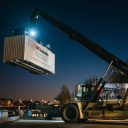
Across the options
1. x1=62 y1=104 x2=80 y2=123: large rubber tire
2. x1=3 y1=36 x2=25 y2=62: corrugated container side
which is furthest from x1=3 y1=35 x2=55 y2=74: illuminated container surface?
x1=62 y1=104 x2=80 y2=123: large rubber tire

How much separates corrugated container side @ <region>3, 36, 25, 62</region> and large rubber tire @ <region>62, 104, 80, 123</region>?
754cm

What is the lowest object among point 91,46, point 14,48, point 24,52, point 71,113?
point 71,113

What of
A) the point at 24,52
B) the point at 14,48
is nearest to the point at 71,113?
the point at 24,52

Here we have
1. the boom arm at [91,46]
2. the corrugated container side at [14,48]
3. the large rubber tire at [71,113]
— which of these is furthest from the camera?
the corrugated container side at [14,48]

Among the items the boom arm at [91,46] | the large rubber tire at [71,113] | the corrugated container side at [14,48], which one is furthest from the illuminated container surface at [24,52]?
the large rubber tire at [71,113]

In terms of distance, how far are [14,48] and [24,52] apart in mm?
982

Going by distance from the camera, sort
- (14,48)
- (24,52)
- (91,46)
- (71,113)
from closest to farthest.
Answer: (71,113) < (91,46) < (24,52) < (14,48)

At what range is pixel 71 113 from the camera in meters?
20.6

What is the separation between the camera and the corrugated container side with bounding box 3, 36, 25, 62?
26781mm

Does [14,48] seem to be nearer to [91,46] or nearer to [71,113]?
[91,46]

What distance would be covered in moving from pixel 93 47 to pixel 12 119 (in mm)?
7253

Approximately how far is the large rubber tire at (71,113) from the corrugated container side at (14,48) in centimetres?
754

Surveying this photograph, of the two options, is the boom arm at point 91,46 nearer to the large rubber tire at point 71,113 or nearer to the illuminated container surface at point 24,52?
the illuminated container surface at point 24,52

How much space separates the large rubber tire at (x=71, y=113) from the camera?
20328 mm
